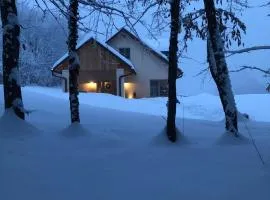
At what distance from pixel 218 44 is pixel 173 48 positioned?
3.55 feet

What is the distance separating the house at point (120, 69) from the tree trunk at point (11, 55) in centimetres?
2437

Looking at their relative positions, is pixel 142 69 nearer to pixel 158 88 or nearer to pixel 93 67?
pixel 158 88

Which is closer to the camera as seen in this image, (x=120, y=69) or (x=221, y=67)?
(x=221, y=67)

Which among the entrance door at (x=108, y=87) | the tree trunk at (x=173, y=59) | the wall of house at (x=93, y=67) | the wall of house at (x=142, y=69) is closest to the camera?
the tree trunk at (x=173, y=59)

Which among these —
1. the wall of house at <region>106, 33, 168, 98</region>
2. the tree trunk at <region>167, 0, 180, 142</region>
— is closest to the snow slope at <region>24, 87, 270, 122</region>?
the wall of house at <region>106, 33, 168, 98</region>

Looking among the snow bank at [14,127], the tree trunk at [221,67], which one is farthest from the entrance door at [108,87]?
the snow bank at [14,127]

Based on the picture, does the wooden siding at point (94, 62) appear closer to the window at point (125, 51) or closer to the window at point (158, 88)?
the window at point (125, 51)

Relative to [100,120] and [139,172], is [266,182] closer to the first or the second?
[139,172]

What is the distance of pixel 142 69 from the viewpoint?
39.1m

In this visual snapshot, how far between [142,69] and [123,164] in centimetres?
3148

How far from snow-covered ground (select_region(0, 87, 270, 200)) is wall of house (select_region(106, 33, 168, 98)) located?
1056 inches

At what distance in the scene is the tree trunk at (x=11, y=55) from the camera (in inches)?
407

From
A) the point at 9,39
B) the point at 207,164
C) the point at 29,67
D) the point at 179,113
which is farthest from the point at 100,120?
the point at 29,67

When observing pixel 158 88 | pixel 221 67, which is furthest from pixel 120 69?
pixel 221 67
